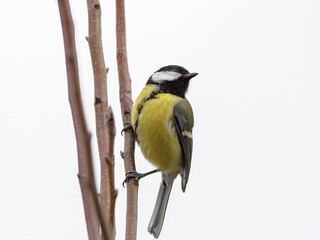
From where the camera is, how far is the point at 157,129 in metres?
3.38

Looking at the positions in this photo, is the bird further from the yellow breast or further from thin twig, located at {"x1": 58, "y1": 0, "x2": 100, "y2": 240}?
thin twig, located at {"x1": 58, "y1": 0, "x2": 100, "y2": 240}

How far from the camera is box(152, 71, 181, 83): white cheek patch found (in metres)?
3.76

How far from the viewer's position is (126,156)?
2.07 metres

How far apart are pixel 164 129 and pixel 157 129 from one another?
7cm

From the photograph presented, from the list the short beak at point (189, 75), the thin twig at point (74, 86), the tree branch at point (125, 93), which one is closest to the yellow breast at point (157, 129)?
the short beak at point (189, 75)

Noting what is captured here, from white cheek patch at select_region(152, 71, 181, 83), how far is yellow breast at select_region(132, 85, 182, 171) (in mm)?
209

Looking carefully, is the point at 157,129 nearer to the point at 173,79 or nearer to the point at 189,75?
the point at 173,79

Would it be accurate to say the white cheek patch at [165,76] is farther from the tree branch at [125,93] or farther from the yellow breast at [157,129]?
the tree branch at [125,93]

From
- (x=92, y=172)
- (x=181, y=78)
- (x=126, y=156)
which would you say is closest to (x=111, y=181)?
(x=92, y=172)

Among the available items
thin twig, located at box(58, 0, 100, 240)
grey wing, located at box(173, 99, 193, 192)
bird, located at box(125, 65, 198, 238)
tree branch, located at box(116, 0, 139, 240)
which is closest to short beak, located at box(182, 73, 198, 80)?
bird, located at box(125, 65, 198, 238)

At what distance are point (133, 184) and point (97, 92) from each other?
1.19ft

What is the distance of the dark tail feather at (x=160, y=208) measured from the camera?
3.31 metres

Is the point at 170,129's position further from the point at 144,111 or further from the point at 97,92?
the point at 97,92

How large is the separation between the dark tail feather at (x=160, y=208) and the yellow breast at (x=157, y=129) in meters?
0.24
